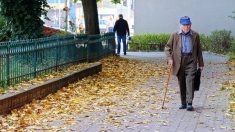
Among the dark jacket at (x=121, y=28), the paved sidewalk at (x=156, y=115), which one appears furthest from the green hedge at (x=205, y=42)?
the paved sidewalk at (x=156, y=115)

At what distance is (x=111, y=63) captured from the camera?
20031 millimetres

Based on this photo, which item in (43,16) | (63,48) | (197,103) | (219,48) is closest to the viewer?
(197,103)

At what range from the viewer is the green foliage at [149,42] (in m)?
28.9

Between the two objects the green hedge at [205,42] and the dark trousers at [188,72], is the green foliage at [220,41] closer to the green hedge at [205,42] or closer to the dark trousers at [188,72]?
the green hedge at [205,42]

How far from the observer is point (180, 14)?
30125 millimetres

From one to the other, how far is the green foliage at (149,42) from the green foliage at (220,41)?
246 cm

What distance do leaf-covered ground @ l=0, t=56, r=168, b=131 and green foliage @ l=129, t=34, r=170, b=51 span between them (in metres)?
11.2

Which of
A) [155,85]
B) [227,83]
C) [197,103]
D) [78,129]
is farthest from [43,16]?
[78,129]

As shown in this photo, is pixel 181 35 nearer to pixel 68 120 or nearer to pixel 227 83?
pixel 68 120

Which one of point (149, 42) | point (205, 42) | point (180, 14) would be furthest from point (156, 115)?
point (180, 14)

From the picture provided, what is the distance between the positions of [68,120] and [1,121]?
1.12m

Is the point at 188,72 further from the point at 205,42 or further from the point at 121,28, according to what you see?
the point at 205,42

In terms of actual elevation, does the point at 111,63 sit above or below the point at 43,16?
below

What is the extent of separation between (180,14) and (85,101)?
19.1 metres
